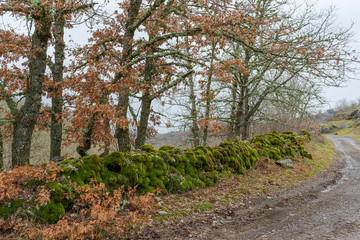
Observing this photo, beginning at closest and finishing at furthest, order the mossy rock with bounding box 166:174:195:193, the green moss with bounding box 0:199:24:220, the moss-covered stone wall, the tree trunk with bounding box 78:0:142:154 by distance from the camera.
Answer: the green moss with bounding box 0:199:24:220
the moss-covered stone wall
the mossy rock with bounding box 166:174:195:193
the tree trunk with bounding box 78:0:142:154

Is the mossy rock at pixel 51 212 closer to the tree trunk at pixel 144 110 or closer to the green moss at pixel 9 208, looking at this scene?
the green moss at pixel 9 208

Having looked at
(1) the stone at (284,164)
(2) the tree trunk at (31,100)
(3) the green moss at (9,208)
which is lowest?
(1) the stone at (284,164)

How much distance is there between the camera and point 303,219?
4828mm

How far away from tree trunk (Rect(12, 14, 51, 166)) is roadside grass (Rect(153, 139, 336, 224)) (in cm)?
407

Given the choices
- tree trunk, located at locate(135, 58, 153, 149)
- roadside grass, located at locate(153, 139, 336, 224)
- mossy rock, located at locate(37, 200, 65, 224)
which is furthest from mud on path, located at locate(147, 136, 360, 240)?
tree trunk, located at locate(135, 58, 153, 149)

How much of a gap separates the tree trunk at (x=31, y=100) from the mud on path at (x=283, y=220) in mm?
4578

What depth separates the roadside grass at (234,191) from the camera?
16.7 feet

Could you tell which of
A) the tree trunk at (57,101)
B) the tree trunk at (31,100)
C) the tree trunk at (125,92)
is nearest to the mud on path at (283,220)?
the tree trunk at (125,92)

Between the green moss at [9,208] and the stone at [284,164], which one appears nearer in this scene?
the green moss at [9,208]

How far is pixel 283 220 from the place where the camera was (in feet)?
15.8

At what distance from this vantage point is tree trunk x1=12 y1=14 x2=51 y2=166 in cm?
618

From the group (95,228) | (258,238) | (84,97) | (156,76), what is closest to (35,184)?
(95,228)

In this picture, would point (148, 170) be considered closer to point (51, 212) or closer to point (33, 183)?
point (51, 212)

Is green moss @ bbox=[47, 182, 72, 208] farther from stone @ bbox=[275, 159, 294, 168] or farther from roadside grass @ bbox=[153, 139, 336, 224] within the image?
stone @ bbox=[275, 159, 294, 168]
